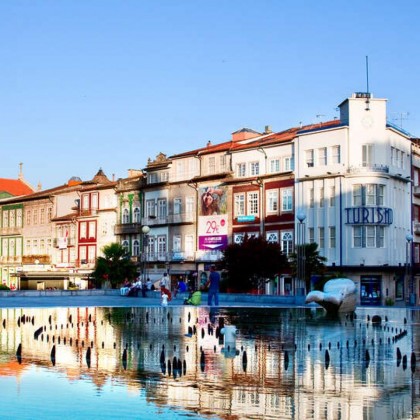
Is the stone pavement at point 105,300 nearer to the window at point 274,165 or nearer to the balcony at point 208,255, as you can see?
the balcony at point 208,255

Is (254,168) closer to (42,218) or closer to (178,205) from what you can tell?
(178,205)

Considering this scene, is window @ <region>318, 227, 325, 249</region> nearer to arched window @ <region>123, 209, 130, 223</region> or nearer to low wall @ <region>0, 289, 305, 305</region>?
low wall @ <region>0, 289, 305, 305</region>

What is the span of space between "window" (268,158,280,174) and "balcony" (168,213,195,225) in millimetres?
10463

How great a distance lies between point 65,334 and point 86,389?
31.9 ft

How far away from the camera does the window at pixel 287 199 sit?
67188 mm

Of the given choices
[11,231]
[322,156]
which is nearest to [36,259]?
[11,231]

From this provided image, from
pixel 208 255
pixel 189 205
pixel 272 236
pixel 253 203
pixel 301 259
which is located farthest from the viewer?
pixel 189 205

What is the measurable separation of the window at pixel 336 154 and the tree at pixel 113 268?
832 inches

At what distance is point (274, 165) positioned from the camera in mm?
68812

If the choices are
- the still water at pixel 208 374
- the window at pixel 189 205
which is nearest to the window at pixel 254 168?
the window at pixel 189 205

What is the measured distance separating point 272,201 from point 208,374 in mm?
56319

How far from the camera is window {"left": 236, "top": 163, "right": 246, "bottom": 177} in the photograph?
71.1 meters

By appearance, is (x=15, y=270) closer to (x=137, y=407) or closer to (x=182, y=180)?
(x=182, y=180)

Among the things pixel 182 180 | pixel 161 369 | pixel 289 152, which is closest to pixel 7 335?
pixel 161 369
